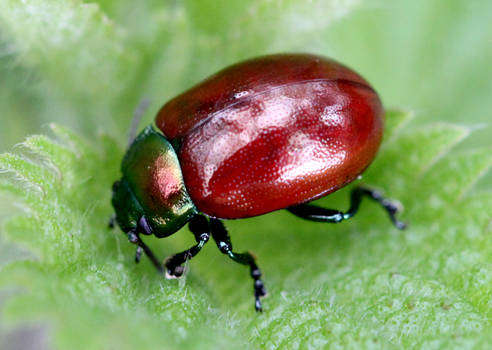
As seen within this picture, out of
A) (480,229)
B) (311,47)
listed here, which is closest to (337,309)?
(480,229)

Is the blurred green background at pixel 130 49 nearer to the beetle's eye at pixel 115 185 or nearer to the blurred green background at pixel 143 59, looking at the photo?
the blurred green background at pixel 143 59

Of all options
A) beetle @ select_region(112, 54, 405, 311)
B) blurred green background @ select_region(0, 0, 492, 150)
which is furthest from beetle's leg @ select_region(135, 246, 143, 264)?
blurred green background @ select_region(0, 0, 492, 150)

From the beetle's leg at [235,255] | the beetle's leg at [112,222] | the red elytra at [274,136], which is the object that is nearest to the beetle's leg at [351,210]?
the red elytra at [274,136]

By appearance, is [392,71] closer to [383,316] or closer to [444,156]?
[444,156]

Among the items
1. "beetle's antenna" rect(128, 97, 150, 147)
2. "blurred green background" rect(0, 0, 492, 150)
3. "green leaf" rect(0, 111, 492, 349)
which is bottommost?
"green leaf" rect(0, 111, 492, 349)

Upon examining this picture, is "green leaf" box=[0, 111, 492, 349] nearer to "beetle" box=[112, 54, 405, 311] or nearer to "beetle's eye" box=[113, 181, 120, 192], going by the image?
"beetle's eye" box=[113, 181, 120, 192]
